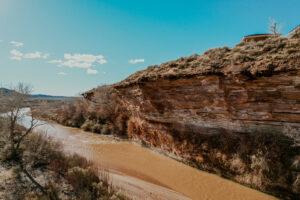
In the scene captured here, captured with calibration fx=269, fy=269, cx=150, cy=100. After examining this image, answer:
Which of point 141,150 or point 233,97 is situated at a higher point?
point 233,97

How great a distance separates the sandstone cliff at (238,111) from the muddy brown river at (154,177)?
608 millimetres

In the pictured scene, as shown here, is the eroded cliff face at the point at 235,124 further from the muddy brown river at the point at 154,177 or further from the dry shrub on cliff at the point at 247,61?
the muddy brown river at the point at 154,177

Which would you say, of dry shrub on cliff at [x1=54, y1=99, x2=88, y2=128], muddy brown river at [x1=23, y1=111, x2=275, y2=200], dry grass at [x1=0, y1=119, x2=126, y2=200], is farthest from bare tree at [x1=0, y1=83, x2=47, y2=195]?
dry shrub on cliff at [x1=54, y1=99, x2=88, y2=128]

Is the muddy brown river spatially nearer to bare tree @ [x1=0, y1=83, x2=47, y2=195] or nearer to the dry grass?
the dry grass

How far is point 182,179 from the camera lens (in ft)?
42.2

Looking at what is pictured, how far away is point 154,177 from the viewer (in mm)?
13219

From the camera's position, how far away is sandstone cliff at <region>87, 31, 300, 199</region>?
1045cm

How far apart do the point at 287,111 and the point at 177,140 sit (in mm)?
6963

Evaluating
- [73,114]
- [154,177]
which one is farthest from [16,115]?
[73,114]

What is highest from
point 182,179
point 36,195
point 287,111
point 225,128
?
point 287,111

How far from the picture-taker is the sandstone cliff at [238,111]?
34.3 feet

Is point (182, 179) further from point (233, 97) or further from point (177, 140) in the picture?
point (233, 97)

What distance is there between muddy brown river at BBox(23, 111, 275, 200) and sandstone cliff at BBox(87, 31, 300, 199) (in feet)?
1.99

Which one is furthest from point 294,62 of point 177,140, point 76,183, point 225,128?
point 76,183
